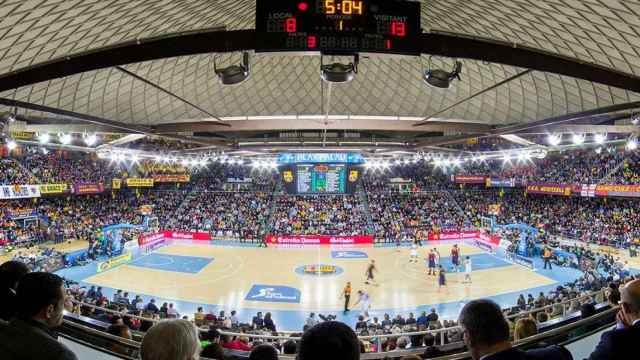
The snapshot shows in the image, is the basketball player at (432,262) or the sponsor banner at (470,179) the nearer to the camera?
the basketball player at (432,262)

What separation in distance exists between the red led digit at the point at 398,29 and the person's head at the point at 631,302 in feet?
17.0

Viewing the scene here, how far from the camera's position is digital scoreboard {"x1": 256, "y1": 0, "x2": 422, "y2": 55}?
611 centimetres

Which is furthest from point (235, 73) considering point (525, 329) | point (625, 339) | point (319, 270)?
point (319, 270)

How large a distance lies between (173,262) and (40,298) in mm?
25184

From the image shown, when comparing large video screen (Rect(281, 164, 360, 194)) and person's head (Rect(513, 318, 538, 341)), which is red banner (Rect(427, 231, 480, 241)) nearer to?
large video screen (Rect(281, 164, 360, 194))

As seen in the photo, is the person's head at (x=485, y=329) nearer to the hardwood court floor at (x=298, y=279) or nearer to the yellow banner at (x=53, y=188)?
the hardwood court floor at (x=298, y=279)

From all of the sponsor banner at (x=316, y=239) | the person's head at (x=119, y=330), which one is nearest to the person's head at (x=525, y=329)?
the person's head at (x=119, y=330)

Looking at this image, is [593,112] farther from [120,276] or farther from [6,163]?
[6,163]

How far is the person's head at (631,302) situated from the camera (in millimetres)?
2656

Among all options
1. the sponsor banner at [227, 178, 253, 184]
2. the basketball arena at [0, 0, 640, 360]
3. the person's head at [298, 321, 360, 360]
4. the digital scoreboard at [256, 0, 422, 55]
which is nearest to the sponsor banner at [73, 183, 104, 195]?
the basketball arena at [0, 0, 640, 360]

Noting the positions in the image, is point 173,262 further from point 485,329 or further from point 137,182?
point 485,329

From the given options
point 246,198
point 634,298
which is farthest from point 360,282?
point 246,198

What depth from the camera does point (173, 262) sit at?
991 inches

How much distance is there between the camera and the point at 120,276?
21234mm
